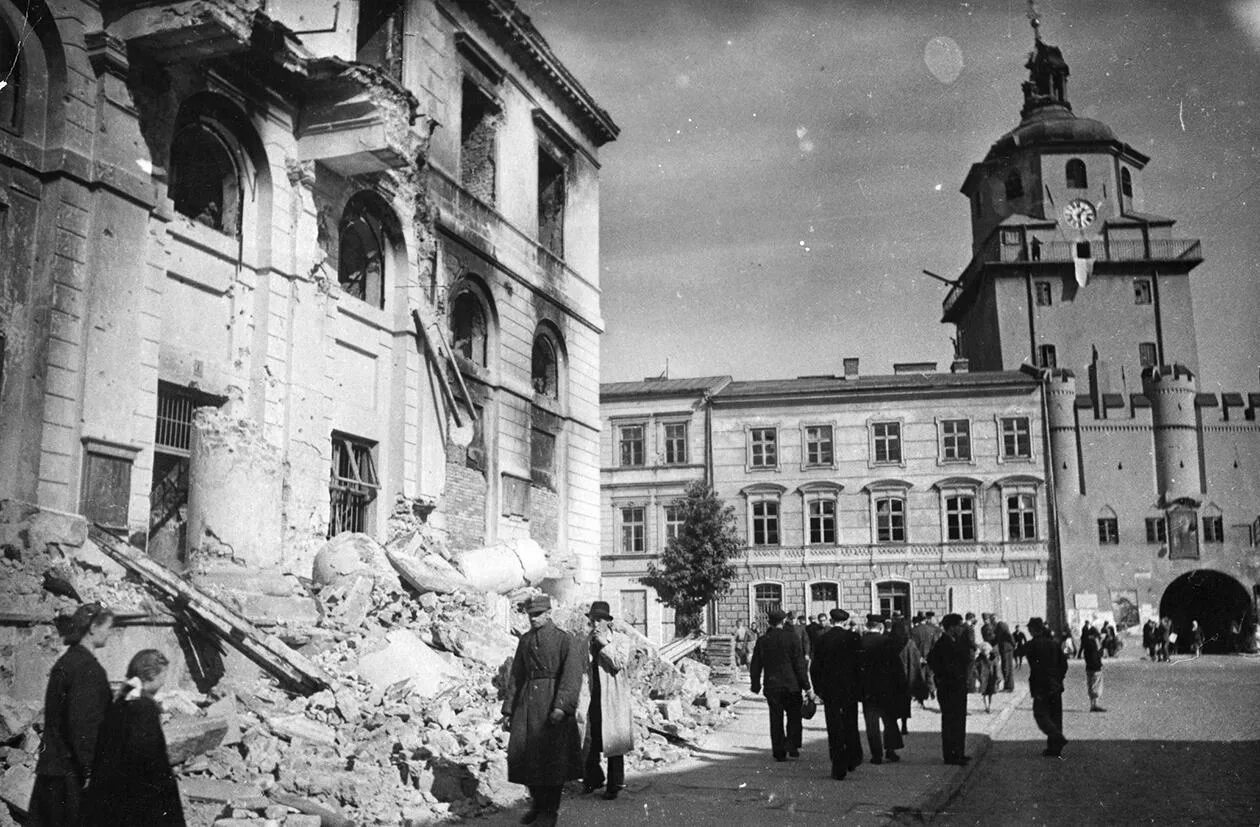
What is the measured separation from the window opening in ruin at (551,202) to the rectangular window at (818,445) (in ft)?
64.8

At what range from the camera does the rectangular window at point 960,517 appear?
4006 centimetres

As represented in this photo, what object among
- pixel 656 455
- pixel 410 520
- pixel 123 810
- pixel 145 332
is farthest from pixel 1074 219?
pixel 123 810

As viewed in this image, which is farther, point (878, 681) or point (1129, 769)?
point (878, 681)

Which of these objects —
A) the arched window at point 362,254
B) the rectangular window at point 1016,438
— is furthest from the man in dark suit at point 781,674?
the rectangular window at point 1016,438

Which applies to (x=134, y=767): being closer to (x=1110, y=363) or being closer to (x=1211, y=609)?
(x=1211, y=609)

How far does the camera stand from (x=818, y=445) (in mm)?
42000

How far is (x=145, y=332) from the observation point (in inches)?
467

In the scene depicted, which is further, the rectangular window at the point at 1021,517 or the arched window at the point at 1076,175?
the arched window at the point at 1076,175

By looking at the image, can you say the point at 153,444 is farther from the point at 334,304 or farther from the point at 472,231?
the point at 472,231

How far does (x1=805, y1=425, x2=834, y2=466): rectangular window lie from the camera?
4191 cm

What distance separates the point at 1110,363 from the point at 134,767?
45.2 meters

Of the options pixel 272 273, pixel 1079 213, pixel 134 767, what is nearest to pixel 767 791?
pixel 134 767

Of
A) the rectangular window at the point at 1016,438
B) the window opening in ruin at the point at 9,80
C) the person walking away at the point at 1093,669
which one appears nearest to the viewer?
the window opening in ruin at the point at 9,80

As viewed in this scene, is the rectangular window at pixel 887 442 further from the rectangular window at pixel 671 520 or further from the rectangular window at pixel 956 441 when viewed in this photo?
the rectangular window at pixel 671 520
